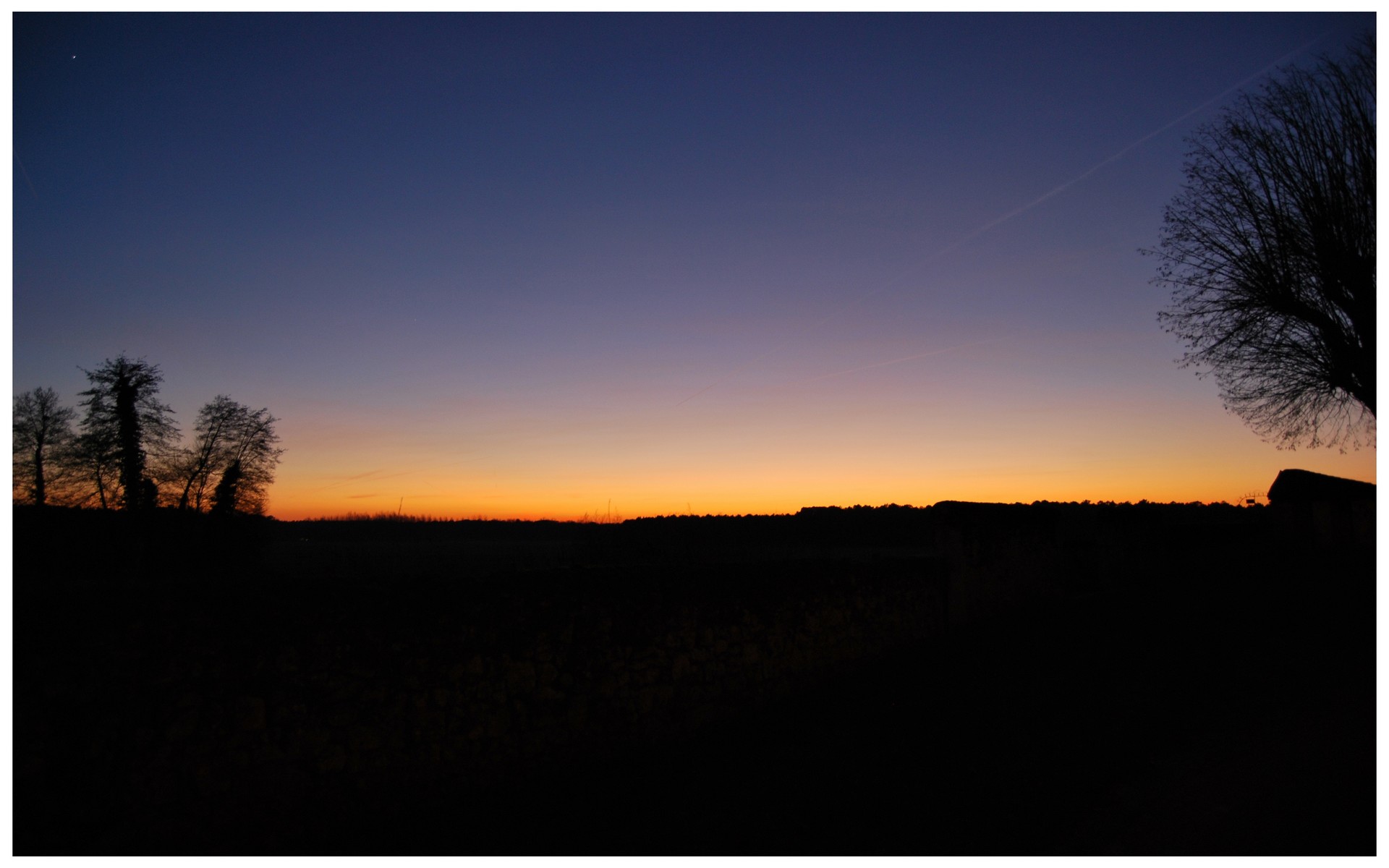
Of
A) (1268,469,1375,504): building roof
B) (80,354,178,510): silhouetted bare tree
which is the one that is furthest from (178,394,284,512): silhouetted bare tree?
(1268,469,1375,504): building roof

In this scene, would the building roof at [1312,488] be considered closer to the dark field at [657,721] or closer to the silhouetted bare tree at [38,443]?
the dark field at [657,721]

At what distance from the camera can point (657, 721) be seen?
863cm

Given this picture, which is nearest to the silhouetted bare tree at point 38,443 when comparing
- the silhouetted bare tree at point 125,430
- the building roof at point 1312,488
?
the silhouetted bare tree at point 125,430

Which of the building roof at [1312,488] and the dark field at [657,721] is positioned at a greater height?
the building roof at [1312,488]

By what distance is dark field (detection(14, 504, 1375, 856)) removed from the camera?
5.38 m

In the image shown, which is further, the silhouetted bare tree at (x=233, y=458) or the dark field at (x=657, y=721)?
the silhouetted bare tree at (x=233, y=458)

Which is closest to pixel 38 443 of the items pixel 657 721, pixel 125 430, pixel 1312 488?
pixel 125 430

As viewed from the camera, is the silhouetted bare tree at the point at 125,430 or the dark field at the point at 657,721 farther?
the silhouetted bare tree at the point at 125,430

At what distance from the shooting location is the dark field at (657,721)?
5.38m

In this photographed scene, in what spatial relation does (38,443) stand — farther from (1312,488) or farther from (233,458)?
(1312,488)

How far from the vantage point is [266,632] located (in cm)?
607

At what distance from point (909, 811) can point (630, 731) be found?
10.6 feet
